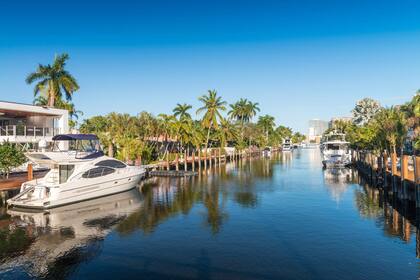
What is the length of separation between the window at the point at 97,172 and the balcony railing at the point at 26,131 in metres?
17.8

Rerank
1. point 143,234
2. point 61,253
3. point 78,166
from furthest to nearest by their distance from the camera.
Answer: point 78,166
point 143,234
point 61,253

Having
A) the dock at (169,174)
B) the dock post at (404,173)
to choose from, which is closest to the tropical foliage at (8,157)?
the dock at (169,174)

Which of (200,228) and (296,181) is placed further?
(296,181)

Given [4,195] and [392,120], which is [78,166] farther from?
[392,120]

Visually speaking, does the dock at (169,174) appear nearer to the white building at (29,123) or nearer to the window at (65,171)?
the white building at (29,123)

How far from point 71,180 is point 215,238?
53.1 ft

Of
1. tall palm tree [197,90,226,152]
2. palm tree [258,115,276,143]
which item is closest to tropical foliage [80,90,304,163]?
tall palm tree [197,90,226,152]

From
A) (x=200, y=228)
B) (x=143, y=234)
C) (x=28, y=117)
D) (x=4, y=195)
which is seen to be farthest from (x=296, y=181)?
(x=28, y=117)

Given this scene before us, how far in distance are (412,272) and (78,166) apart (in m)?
27.1

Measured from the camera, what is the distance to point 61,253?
18797 millimetres

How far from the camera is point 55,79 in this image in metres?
62.2

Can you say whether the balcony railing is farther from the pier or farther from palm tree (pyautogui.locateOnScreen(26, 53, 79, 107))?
the pier

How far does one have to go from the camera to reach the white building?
44.1 meters

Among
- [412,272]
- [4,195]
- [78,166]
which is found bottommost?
[412,272]
